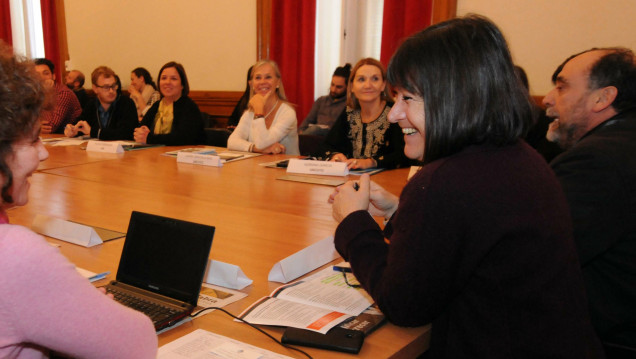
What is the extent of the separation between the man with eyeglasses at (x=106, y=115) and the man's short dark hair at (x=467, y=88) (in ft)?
12.1

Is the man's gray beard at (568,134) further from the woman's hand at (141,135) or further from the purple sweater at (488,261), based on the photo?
the woman's hand at (141,135)

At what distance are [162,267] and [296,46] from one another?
15.0 feet

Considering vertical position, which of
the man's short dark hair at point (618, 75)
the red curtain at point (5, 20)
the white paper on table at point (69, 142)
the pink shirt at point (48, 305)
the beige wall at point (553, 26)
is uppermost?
the red curtain at point (5, 20)

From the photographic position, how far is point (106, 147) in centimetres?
353

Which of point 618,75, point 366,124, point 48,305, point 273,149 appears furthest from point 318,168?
point 48,305

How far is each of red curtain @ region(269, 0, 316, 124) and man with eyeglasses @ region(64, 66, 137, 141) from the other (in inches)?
66.1

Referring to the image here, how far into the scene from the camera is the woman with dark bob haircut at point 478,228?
3.12 feet

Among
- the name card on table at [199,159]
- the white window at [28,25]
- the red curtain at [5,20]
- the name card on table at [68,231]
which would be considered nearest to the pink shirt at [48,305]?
the name card on table at [68,231]

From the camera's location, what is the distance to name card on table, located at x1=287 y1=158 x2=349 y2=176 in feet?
9.07

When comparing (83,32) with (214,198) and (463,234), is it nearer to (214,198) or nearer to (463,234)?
(214,198)

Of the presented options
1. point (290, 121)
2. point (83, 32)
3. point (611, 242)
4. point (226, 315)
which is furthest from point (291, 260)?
point (83, 32)

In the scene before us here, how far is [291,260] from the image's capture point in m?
1.32

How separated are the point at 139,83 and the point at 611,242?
5.77 meters

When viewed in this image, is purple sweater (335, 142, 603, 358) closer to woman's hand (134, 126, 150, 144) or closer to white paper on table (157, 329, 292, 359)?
white paper on table (157, 329, 292, 359)
